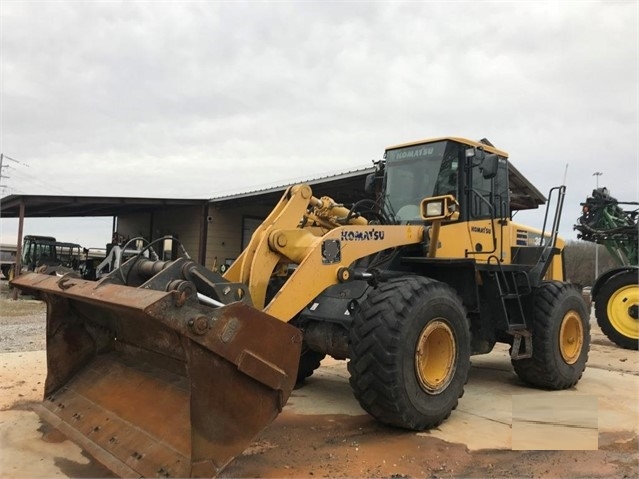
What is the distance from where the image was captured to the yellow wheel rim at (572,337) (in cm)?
661

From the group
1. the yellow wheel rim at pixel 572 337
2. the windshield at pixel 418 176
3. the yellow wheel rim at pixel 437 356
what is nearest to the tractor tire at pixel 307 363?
the yellow wheel rim at pixel 437 356

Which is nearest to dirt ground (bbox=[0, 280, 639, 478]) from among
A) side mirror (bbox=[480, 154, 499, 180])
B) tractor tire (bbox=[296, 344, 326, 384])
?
tractor tire (bbox=[296, 344, 326, 384])

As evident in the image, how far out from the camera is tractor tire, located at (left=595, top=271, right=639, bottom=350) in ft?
35.8

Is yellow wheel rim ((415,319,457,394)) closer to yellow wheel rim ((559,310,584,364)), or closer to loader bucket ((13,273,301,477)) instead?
loader bucket ((13,273,301,477))

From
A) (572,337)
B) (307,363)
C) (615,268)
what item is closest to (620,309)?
(615,268)

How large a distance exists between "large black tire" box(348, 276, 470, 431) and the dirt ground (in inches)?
10.2

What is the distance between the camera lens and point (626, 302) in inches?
436

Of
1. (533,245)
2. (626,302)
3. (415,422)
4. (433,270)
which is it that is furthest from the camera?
(626,302)

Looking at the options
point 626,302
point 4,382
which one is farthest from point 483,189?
point 626,302

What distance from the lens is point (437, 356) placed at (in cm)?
488

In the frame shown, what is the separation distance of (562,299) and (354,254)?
3.11 metres

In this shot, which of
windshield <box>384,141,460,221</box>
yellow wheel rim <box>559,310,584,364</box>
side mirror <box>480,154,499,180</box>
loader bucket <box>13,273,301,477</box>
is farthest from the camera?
yellow wheel rim <box>559,310,584,364</box>

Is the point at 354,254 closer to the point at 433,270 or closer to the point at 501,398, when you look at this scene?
the point at 433,270

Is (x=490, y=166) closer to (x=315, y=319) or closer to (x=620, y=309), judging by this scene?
(x=315, y=319)
